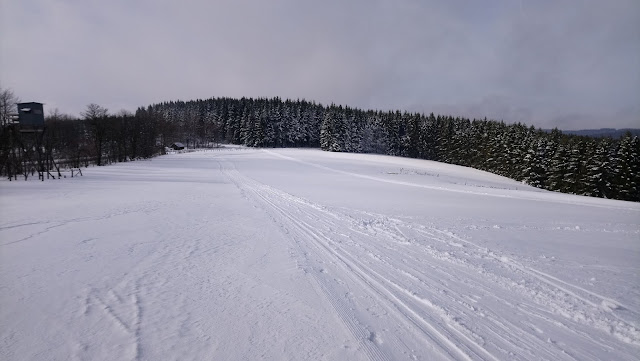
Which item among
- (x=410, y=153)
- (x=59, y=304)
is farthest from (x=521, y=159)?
(x=59, y=304)

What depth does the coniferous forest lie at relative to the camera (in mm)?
41469

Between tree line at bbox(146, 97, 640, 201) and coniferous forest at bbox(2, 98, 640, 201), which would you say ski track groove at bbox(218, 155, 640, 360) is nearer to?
coniferous forest at bbox(2, 98, 640, 201)

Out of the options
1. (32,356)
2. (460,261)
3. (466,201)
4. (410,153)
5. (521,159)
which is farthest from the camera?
(410,153)

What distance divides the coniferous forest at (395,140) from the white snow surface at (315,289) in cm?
3220

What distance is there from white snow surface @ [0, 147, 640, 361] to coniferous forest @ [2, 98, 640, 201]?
32.2 meters

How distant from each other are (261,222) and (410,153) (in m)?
91.1

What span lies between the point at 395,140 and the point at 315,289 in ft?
311

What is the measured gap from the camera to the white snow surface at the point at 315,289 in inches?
150

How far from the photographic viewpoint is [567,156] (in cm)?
4694

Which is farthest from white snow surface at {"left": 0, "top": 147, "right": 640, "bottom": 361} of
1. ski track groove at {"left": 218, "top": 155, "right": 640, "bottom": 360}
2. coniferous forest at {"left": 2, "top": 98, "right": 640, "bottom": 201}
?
coniferous forest at {"left": 2, "top": 98, "right": 640, "bottom": 201}

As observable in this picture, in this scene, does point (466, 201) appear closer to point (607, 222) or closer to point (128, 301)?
point (607, 222)

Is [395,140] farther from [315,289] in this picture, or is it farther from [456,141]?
[315,289]

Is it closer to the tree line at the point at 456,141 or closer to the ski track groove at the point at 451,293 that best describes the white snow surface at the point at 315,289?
the ski track groove at the point at 451,293

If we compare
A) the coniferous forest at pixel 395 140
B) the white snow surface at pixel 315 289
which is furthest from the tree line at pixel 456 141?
the white snow surface at pixel 315 289
